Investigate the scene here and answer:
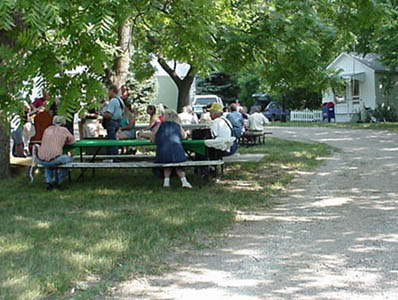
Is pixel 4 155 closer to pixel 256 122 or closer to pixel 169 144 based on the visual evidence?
pixel 169 144

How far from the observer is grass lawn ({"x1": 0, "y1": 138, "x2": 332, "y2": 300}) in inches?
197

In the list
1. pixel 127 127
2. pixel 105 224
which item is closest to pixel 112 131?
pixel 127 127

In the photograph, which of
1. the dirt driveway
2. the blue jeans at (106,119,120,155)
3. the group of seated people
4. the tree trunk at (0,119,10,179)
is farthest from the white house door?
the tree trunk at (0,119,10,179)

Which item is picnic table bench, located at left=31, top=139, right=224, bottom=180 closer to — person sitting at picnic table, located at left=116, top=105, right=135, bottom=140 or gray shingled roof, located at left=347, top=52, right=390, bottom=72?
person sitting at picnic table, located at left=116, top=105, right=135, bottom=140

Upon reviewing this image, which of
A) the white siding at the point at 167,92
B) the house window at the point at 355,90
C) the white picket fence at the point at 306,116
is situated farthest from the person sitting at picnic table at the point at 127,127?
the white siding at the point at 167,92

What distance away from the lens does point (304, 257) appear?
563 cm

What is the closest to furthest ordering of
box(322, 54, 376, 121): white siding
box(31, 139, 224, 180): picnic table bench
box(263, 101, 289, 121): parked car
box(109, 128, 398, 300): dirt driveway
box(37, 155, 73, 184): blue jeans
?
box(109, 128, 398, 300): dirt driveway → box(31, 139, 224, 180): picnic table bench → box(37, 155, 73, 184): blue jeans → box(322, 54, 376, 121): white siding → box(263, 101, 289, 121): parked car

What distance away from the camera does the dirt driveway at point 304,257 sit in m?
4.68

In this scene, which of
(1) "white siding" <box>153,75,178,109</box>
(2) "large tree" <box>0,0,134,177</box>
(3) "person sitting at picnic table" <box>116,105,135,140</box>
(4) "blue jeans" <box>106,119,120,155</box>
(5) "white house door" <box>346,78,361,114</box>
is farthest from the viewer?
(1) "white siding" <box>153,75,178,109</box>

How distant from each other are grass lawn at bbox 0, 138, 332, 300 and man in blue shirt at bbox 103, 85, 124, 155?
79 cm

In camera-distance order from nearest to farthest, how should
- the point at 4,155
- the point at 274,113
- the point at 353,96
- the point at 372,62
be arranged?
the point at 4,155 → the point at 372,62 → the point at 353,96 → the point at 274,113

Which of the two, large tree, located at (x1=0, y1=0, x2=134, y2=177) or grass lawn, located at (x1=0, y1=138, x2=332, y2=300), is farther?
large tree, located at (x1=0, y1=0, x2=134, y2=177)

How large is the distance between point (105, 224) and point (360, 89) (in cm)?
3331

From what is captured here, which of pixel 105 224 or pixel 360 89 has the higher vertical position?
pixel 360 89
